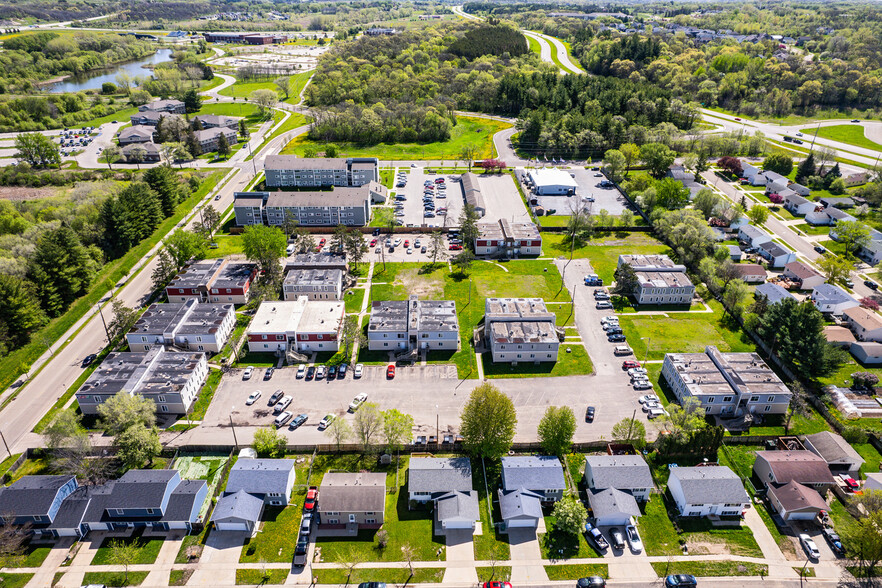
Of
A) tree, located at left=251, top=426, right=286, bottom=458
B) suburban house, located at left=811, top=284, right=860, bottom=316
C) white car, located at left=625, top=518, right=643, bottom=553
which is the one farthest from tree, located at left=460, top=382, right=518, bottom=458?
suburban house, located at left=811, top=284, right=860, bottom=316

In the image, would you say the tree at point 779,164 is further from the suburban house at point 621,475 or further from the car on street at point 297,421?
the car on street at point 297,421

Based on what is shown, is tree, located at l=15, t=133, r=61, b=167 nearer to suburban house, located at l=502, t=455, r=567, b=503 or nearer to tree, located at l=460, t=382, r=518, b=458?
tree, located at l=460, t=382, r=518, b=458

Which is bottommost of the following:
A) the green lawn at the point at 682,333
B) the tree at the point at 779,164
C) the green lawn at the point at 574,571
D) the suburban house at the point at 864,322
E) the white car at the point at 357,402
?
the green lawn at the point at 574,571

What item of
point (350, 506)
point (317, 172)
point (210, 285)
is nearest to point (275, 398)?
point (350, 506)

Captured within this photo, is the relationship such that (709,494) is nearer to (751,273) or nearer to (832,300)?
(832,300)

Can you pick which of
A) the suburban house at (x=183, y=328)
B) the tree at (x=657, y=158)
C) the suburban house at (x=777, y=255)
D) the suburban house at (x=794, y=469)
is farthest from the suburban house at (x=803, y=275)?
the suburban house at (x=183, y=328)

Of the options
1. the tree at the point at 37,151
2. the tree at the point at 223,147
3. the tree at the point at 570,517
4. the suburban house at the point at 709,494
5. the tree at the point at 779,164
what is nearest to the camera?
the tree at the point at 570,517
